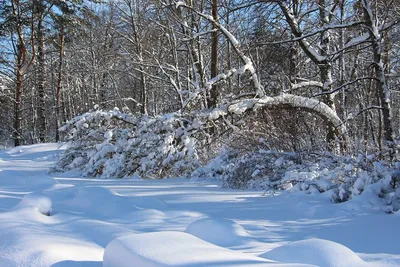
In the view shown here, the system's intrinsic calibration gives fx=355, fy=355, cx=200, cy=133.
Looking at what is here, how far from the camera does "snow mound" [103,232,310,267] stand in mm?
1357

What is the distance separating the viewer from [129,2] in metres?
14.6

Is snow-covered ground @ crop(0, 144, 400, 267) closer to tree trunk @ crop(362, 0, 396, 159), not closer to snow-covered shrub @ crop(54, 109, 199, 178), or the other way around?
tree trunk @ crop(362, 0, 396, 159)

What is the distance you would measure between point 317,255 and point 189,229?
0.95 meters

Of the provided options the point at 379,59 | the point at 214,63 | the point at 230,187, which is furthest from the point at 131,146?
the point at 379,59

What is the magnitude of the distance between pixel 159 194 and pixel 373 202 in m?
2.49

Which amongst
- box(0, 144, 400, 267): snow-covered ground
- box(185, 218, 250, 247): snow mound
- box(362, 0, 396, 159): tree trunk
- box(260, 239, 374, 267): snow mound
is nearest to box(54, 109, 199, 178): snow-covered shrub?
box(0, 144, 400, 267): snow-covered ground

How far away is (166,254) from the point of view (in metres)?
1.42

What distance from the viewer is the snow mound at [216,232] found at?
2375mm

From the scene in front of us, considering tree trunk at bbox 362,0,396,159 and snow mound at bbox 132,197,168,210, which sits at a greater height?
tree trunk at bbox 362,0,396,159

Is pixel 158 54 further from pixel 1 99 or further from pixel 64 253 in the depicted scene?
pixel 64 253

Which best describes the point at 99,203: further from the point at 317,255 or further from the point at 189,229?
the point at 317,255

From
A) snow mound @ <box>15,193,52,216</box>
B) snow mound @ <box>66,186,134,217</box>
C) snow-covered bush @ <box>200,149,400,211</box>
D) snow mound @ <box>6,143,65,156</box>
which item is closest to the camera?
snow mound @ <box>15,193,52,216</box>

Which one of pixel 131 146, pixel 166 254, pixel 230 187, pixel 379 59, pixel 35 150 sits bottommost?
pixel 230 187

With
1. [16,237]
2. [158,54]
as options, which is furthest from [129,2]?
[16,237]
